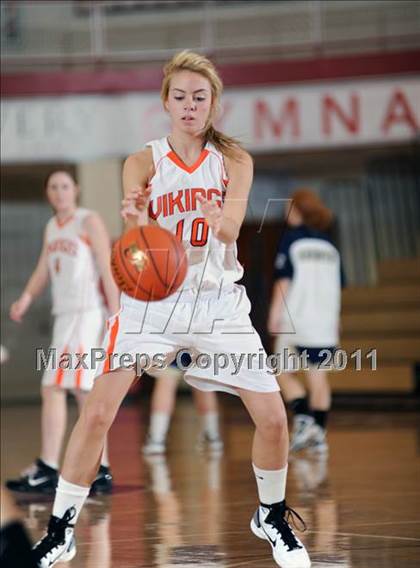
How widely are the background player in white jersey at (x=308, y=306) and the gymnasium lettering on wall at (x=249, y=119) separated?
473 cm

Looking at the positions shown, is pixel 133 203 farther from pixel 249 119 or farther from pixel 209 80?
pixel 249 119

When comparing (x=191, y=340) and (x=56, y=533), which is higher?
(x=191, y=340)

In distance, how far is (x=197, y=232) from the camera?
423cm

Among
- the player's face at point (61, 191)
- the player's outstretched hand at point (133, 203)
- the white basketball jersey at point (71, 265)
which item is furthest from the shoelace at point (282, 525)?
the player's face at point (61, 191)

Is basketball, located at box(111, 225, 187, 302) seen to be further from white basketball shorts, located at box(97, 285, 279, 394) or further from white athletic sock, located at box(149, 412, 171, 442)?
white athletic sock, located at box(149, 412, 171, 442)

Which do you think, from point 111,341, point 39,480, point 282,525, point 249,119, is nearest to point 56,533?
point 111,341

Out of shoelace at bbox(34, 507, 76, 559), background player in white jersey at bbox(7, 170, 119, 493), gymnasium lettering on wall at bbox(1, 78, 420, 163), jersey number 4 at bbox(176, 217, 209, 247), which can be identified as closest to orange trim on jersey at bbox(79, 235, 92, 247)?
background player in white jersey at bbox(7, 170, 119, 493)

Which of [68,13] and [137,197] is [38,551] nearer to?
[137,197]

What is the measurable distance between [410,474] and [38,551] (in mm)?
3309

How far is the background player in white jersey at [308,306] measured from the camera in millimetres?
8695

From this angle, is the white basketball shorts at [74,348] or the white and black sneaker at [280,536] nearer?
the white and black sneaker at [280,536]

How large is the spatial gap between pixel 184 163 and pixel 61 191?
254 centimetres

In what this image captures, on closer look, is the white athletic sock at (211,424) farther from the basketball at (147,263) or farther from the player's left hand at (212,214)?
the player's left hand at (212,214)

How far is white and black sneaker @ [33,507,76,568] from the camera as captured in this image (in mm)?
4066
